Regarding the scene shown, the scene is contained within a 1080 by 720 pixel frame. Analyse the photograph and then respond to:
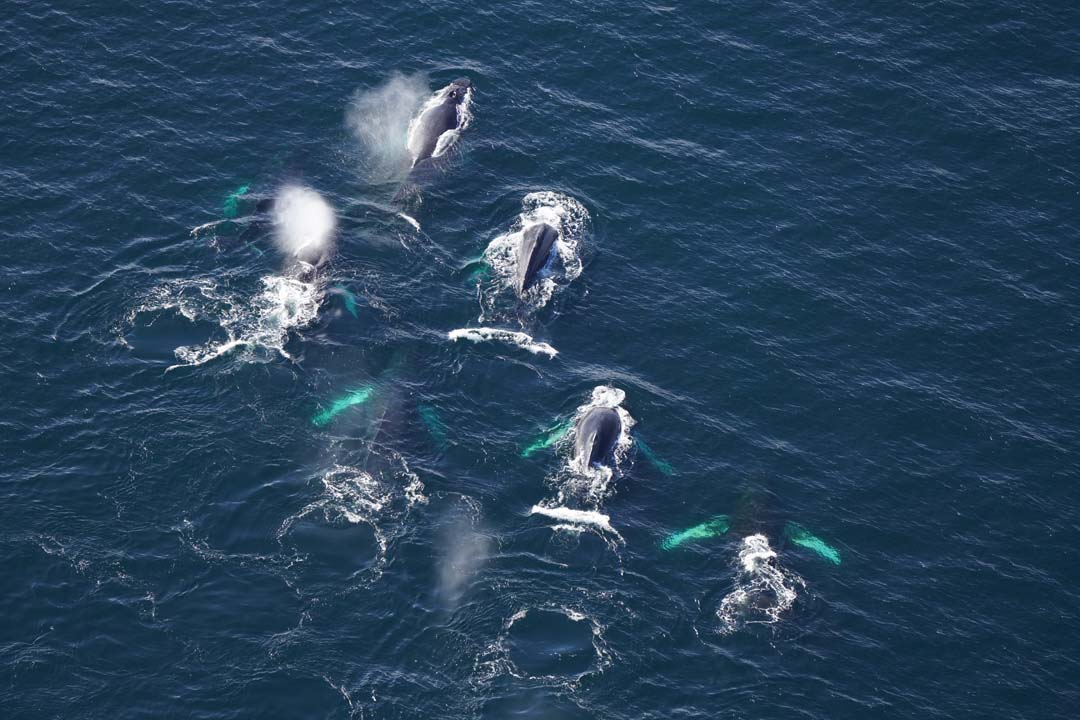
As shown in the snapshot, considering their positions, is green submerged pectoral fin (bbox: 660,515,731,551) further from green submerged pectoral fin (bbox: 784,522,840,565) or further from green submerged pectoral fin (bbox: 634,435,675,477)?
green submerged pectoral fin (bbox: 634,435,675,477)

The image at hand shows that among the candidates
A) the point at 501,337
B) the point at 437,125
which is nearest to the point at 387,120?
the point at 437,125

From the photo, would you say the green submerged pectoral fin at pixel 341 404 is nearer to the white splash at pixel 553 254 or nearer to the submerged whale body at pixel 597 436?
the white splash at pixel 553 254

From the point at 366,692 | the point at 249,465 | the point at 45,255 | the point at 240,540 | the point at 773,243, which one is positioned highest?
the point at 773,243

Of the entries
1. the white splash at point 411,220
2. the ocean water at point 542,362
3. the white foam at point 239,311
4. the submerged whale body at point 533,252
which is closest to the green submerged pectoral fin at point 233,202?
the ocean water at point 542,362

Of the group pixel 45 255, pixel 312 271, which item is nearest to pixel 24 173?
pixel 45 255

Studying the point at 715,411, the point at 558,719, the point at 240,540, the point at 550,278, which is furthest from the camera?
the point at 550,278

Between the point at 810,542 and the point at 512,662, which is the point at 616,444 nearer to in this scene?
the point at 810,542

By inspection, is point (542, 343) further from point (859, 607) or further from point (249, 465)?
point (859, 607)
